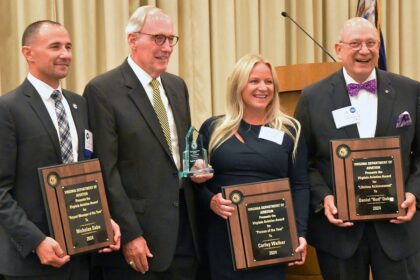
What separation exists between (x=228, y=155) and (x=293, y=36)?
12.0 feet

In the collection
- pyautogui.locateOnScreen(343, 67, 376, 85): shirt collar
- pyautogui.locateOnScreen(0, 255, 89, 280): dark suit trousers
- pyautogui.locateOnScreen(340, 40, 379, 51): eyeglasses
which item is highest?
pyautogui.locateOnScreen(340, 40, 379, 51): eyeglasses

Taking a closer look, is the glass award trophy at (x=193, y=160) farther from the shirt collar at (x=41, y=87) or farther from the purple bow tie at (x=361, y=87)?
the purple bow tie at (x=361, y=87)

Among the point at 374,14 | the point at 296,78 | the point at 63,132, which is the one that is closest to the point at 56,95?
the point at 63,132

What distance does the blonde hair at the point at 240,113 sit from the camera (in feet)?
11.9

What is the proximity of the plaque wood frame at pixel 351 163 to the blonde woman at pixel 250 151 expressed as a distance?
233mm

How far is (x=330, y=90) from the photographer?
12.2 ft

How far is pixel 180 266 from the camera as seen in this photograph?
354 centimetres

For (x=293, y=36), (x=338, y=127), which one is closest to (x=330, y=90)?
(x=338, y=127)

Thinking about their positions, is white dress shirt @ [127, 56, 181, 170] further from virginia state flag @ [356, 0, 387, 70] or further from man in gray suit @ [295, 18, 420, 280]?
virginia state flag @ [356, 0, 387, 70]

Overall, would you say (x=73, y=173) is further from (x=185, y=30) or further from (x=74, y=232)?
(x=185, y=30)

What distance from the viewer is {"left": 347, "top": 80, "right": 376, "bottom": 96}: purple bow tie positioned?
365 centimetres

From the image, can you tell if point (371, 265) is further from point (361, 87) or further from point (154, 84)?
point (154, 84)

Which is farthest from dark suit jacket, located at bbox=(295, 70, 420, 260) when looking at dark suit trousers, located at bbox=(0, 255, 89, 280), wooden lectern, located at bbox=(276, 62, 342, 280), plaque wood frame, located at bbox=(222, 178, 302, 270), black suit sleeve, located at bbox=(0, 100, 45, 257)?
black suit sleeve, located at bbox=(0, 100, 45, 257)

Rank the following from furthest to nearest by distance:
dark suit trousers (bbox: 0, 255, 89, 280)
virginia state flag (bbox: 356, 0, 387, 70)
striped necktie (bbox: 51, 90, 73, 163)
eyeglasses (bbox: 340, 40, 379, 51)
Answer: virginia state flag (bbox: 356, 0, 387, 70), eyeglasses (bbox: 340, 40, 379, 51), striped necktie (bbox: 51, 90, 73, 163), dark suit trousers (bbox: 0, 255, 89, 280)
